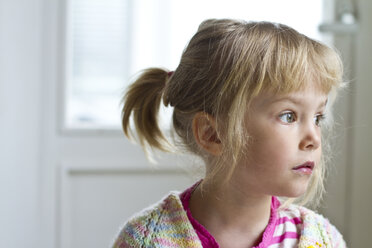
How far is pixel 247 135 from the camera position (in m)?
A: 0.95

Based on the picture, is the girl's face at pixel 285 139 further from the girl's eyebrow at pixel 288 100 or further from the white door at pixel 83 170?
the white door at pixel 83 170

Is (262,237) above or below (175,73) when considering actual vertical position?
below

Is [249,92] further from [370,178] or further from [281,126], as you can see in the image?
[370,178]

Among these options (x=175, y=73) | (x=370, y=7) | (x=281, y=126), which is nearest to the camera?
(x=281, y=126)

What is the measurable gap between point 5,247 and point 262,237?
963 millimetres

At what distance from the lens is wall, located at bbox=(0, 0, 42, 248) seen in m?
1.66

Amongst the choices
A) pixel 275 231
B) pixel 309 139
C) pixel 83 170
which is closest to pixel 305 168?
pixel 309 139

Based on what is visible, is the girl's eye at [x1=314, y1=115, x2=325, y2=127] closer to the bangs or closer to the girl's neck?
the bangs

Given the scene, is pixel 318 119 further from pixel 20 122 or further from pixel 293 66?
pixel 20 122

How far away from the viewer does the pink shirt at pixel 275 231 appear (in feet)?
3.30

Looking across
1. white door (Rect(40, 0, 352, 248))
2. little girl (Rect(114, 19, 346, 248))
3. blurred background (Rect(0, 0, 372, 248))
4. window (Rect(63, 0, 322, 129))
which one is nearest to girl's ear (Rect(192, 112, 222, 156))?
little girl (Rect(114, 19, 346, 248))

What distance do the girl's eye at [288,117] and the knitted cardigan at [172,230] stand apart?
22 cm

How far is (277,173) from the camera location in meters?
0.94

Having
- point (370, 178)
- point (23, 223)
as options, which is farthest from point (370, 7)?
point (23, 223)
